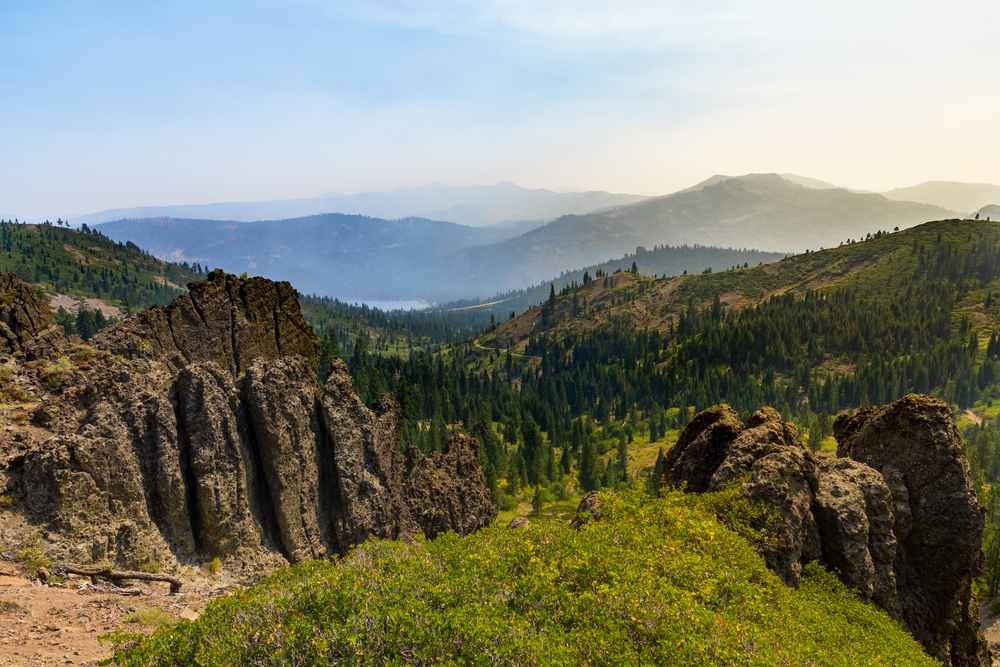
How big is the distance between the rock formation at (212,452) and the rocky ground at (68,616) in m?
3.68

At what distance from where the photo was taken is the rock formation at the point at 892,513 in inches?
1203

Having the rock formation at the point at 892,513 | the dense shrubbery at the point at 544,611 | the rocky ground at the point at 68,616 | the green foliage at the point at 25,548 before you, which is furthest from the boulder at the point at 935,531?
the green foliage at the point at 25,548

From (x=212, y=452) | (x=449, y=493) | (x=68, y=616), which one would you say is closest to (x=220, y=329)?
(x=212, y=452)

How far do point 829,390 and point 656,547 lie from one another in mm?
182218

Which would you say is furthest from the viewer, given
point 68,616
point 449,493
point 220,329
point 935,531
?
point 449,493

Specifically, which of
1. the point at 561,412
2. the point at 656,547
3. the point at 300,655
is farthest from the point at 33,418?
the point at 561,412

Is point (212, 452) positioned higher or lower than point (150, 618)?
higher

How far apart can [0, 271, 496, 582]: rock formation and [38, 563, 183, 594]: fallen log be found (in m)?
0.85

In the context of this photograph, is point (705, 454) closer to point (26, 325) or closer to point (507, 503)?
point (26, 325)

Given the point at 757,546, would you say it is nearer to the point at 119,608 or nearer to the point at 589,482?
the point at 119,608

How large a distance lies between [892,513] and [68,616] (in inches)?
1856

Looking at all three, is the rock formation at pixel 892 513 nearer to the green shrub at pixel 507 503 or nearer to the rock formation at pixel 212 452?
the rock formation at pixel 212 452

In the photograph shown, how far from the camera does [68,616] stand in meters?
19.1

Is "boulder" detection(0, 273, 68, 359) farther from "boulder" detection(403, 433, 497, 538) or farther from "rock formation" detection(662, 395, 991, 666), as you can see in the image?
"rock formation" detection(662, 395, 991, 666)
